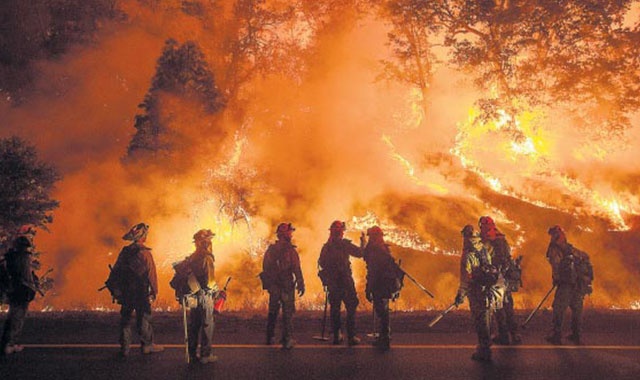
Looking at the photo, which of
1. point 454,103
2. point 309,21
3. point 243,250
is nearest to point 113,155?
point 243,250

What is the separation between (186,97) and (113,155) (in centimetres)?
469

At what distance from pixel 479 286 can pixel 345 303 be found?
8.03 feet

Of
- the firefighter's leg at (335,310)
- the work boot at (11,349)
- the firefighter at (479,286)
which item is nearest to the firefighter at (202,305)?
the firefighter's leg at (335,310)

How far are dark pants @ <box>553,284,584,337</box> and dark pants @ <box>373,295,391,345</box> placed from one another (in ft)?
9.69

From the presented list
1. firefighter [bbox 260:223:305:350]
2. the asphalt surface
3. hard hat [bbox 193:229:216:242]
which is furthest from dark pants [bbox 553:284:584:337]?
hard hat [bbox 193:229:216:242]

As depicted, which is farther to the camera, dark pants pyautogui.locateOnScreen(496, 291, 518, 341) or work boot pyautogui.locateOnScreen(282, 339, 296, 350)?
dark pants pyautogui.locateOnScreen(496, 291, 518, 341)

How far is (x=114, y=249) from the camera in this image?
65.5 feet

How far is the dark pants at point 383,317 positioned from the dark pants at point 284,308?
1.42 metres

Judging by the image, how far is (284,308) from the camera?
9.33 meters

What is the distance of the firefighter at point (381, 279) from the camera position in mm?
9061

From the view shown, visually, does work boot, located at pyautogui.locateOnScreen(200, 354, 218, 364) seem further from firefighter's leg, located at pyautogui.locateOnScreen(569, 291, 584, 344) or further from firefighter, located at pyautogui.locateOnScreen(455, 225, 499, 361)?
firefighter's leg, located at pyautogui.locateOnScreen(569, 291, 584, 344)

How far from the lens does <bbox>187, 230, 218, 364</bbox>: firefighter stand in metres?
8.07

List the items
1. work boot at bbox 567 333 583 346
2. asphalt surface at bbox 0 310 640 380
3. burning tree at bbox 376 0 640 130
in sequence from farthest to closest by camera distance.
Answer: burning tree at bbox 376 0 640 130 < work boot at bbox 567 333 583 346 < asphalt surface at bbox 0 310 640 380

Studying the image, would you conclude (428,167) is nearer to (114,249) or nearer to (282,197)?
(282,197)
